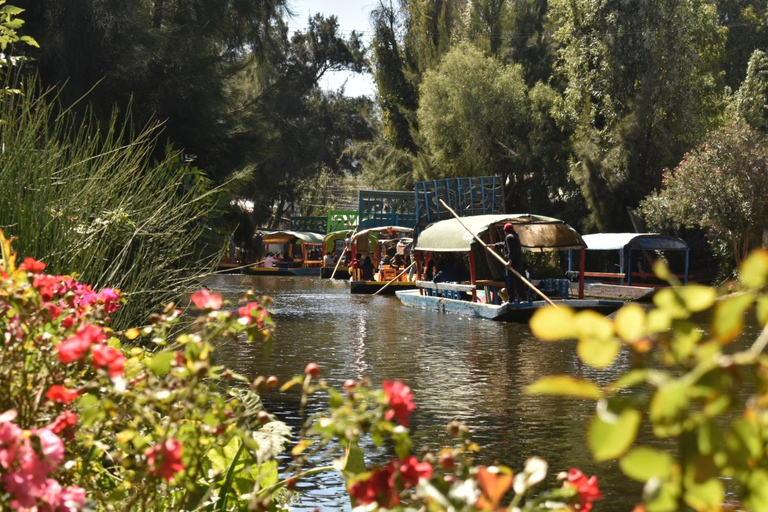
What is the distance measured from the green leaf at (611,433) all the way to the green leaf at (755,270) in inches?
10.7

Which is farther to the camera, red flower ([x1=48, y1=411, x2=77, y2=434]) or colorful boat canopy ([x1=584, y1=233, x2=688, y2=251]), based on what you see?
colorful boat canopy ([x1=584, y1=233, x2=688, y2=251])

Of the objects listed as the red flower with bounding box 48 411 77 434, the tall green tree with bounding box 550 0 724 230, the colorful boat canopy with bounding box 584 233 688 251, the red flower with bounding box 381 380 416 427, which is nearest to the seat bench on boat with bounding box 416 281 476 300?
the colorful boat canopy with bounding box 584 233 688 251

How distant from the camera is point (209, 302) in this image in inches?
119

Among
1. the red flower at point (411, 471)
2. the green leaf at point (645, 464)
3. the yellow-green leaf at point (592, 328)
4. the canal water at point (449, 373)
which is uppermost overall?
the yellow-green leaf at point (592, 328)

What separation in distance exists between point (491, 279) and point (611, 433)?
23.9m

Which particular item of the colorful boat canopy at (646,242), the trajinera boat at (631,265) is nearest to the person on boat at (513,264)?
the trajinera boat at (631,265)

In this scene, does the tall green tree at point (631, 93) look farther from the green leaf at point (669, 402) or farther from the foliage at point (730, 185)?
the green leaf at point (669, 402)

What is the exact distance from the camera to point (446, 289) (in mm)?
25734

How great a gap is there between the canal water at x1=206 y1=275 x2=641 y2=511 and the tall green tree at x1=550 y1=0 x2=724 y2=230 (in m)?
13.9

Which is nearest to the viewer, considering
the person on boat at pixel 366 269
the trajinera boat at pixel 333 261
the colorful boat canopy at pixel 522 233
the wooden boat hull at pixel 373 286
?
the colorful boat canopy at pixel 522 233

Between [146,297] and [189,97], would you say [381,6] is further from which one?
[146,297]

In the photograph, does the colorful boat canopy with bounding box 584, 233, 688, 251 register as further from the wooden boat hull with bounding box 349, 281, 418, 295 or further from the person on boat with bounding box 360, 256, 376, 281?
the person on boat with bounding box 360, 256, 376, 281

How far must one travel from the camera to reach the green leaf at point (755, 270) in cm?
150

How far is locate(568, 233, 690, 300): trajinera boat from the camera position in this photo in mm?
30219
